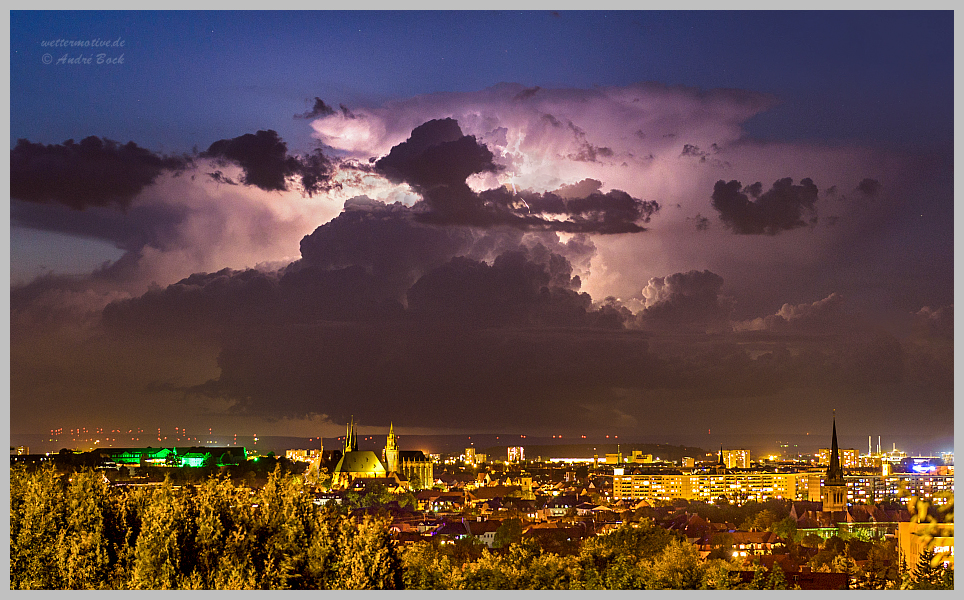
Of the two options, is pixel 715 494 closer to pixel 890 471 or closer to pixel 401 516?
pixel 890 471

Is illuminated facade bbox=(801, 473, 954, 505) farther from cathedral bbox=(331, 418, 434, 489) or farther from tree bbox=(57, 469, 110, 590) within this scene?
tree bbox=(57, 469, 110, 590)

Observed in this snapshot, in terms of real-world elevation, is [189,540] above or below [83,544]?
above

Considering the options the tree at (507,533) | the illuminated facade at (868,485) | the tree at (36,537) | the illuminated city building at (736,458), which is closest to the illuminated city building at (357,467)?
the illuminated facade at (868,485)

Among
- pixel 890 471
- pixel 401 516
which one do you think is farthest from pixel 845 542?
pixel 890 471

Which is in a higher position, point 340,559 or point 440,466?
point 340,559

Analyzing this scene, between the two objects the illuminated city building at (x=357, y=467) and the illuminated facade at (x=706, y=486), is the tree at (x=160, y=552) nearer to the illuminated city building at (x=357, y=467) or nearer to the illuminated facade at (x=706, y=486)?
the illuminated city building at (x=357, y=467)

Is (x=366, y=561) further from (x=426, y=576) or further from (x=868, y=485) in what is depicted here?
(x=868, y=485)

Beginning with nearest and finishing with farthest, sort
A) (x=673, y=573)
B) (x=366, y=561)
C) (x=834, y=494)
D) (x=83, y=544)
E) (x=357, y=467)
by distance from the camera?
(x=366, y=561) < (x=83, y=544) < (x=673, y=573) < (x=834, y=494) < (x=357, y=467)

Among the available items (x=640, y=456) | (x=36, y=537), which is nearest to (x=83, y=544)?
(x=36, y=537)
